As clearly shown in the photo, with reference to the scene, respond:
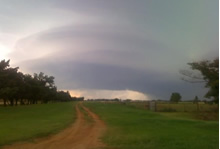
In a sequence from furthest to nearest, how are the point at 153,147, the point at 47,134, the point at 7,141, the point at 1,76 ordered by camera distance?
the point at 1,76 → the point at 47,134 → the point at 7,141 → the point at 153,147

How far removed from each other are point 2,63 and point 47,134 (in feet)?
128

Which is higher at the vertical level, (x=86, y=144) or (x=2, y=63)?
(x=2, y=63)

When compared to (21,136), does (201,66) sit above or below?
above

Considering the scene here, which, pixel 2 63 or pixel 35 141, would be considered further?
pixel 2 63

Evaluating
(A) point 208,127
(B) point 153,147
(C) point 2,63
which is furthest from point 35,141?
(C) point 2,63

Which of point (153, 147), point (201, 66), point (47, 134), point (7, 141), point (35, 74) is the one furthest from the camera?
point (35, 74)

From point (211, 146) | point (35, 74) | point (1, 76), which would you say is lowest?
point (211, 146)

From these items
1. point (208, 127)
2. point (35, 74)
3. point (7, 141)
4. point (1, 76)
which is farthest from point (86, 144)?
point (35, 74)

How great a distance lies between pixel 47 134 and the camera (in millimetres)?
17484

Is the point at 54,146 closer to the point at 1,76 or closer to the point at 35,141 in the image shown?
the point at 35,141

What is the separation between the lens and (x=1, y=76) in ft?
166

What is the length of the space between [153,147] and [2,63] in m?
45.2

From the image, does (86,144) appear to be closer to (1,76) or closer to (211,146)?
(211,146)

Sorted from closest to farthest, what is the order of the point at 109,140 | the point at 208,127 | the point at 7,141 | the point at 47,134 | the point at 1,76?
the point at 7,141 < the point at 109,140 < the point at 47,134 < the point at 208,127 < the point at 1,76
